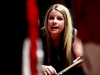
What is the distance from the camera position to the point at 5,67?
0.43m

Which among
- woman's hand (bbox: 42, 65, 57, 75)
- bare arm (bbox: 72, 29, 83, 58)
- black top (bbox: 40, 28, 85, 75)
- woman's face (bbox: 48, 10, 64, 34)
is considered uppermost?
woman's face (bbox: 48, 10, 64, 34)

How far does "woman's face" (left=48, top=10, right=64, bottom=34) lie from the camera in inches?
21.1

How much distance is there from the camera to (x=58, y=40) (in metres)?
0.55

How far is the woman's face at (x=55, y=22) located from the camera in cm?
54

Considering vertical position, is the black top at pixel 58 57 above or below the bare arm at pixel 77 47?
below

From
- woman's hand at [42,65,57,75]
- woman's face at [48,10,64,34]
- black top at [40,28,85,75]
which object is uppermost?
woman's face at [48,10,64,34]

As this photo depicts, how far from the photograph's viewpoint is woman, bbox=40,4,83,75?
0.52m

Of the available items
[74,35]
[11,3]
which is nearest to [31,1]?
[11,3]

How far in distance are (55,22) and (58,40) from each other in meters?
0.04

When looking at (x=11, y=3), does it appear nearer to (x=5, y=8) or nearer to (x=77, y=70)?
(x=5, y=8)

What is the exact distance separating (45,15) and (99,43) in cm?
14

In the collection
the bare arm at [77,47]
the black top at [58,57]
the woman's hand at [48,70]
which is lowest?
the woman's hand at [48,70]

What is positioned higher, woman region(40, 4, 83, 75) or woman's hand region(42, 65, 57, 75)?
woman region(40, 4, 83, 75)

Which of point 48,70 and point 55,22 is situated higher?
point 55,22
